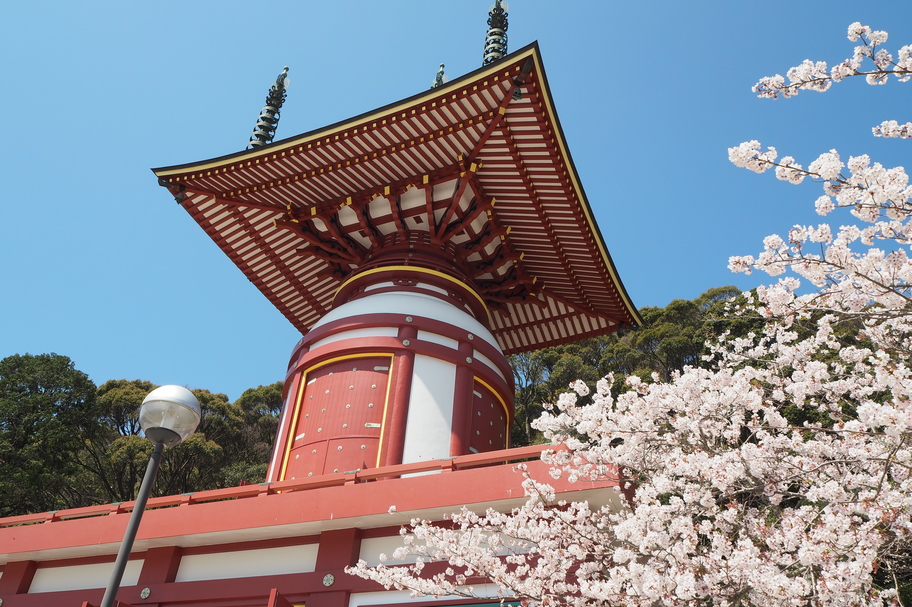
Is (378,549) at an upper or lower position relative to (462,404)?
lower

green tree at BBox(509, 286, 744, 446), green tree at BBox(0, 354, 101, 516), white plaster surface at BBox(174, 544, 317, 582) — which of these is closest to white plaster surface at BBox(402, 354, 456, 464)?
white plaster surface at BBox(174, 544, 317, 582)

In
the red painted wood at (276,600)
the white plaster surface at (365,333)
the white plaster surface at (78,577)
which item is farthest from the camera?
the white plaster surface at (365,333)

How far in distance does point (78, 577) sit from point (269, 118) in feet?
28.3

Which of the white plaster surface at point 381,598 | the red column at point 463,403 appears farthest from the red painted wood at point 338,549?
the red column at point 463,403

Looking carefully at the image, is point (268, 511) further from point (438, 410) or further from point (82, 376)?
point (82, 376)

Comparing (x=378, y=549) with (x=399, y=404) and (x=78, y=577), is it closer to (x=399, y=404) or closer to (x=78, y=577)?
(x=399, y=404)

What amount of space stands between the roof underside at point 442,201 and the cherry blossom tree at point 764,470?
450cm

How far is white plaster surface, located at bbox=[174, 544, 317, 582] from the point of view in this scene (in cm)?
696

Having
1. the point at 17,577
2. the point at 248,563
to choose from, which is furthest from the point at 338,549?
the point at 17,577

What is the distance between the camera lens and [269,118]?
13.1 m

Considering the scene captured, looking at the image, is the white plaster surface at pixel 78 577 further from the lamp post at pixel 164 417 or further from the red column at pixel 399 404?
the lamp post at pixel 164 417

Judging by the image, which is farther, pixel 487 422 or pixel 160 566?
pixel 487 422

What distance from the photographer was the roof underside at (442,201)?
9258 mm

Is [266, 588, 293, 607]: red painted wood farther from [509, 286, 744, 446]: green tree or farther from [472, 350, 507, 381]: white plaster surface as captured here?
[509, 286, 744, 446]: green tree
